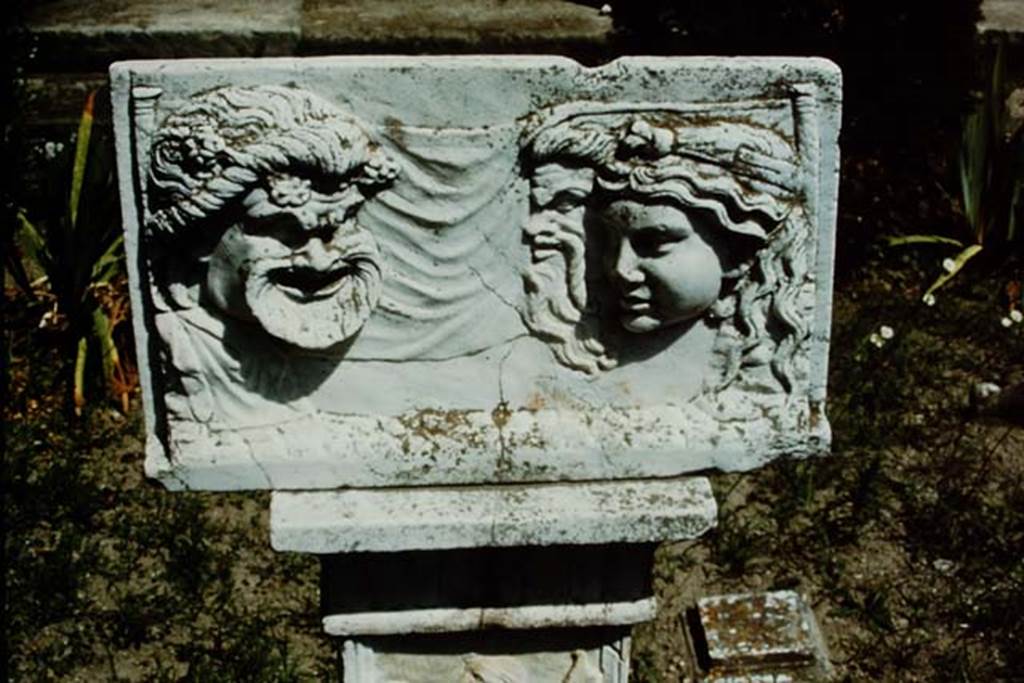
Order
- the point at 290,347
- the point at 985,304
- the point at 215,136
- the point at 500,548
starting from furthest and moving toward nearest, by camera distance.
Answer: the point at 985,304 < the point at 500,548 < the point at 290,347 < the point at 215,136

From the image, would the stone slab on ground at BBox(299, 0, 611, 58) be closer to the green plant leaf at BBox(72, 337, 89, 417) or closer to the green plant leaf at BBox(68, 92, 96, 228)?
the green plant leaf at BBox(68, 92, 96, 228)

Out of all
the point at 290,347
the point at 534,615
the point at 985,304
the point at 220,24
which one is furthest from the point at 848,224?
the point at 290,347

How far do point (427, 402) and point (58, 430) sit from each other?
2389 millimetres

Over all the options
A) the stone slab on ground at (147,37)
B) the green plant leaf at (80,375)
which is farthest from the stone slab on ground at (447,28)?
the green plant leaf at (80,375)

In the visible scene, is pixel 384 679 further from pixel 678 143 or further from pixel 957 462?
pixel 957 462

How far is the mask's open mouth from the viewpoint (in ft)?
7.40

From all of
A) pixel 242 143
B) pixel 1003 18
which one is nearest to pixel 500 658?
pixel 242 143

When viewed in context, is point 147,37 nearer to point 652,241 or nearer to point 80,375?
point 80,375

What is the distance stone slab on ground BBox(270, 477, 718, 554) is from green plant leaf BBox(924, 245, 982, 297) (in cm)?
259

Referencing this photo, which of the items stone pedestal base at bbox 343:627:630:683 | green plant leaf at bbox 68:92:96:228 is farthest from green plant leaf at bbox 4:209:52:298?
stone pedestal base at bbox 343:627:630:683

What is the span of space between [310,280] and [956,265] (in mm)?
3159

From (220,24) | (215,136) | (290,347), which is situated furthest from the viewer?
(220,24)

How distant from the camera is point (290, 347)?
233 centimetres

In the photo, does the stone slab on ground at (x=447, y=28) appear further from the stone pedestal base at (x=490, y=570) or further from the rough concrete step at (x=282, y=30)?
the stone pedestal base at (x=490, y=570)
